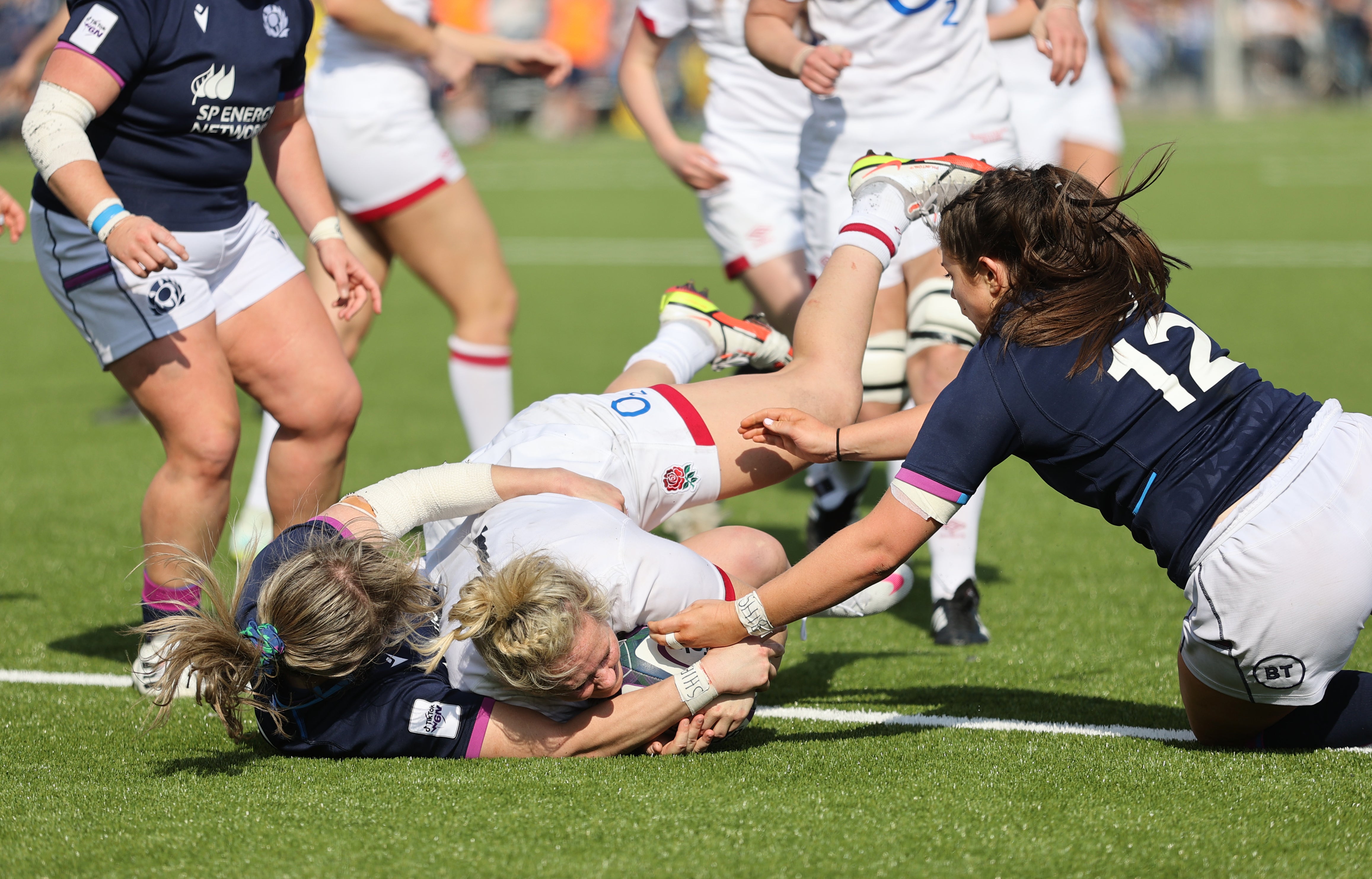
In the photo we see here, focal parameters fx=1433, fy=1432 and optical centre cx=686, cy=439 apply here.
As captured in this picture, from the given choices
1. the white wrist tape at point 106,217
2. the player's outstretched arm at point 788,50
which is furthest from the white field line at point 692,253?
the white wrist tape at point 106,217

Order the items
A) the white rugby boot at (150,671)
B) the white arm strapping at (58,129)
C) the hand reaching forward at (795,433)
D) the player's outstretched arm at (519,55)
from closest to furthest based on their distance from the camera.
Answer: the hand reaching forward at (795,433) → the white arm strapping at (58,129) → the white rugby boot at (150,671) → the player's outstretched arm at (519,55)

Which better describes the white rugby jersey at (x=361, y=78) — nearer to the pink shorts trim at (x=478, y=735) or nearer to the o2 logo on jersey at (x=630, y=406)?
the o2 logo on jersey at (x=630, y=406)

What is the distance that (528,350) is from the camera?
9328 mm

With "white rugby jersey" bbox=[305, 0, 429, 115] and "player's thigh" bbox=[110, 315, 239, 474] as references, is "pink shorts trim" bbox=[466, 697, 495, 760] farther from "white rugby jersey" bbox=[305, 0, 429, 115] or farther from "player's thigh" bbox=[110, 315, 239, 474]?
"white rugby jersey" bbox=[305, 0, 429, 115]

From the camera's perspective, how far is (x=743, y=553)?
3.53m

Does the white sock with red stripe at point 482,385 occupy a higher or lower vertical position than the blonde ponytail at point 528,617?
lower

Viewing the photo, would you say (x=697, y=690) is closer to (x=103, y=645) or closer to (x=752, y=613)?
(x=752, y=613)

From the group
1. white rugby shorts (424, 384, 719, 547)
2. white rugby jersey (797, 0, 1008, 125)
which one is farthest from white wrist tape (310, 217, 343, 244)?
white rugby jersey (797, 0, 1008, 125)

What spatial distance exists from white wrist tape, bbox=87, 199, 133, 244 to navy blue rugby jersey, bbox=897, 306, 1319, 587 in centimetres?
192

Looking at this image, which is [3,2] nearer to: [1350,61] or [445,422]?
[445,422]

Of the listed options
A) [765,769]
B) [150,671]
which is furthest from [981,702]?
[150,671]

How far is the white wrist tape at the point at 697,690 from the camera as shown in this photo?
306cm

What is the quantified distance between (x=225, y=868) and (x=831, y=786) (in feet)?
3.87

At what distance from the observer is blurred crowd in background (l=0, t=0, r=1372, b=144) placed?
27.3m
